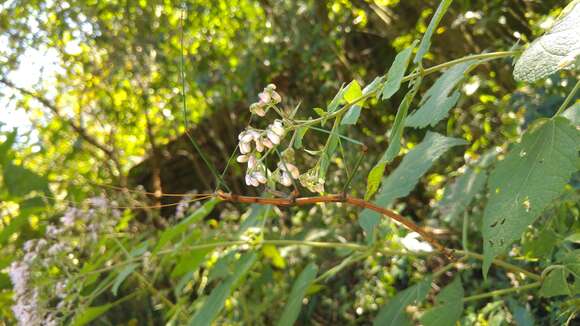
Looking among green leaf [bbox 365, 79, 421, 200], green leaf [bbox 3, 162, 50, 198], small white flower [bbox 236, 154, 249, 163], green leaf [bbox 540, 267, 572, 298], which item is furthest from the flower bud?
green leaf [bbox 3, 162, 50, 198]

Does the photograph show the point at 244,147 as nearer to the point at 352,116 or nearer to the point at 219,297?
the point at 352,116

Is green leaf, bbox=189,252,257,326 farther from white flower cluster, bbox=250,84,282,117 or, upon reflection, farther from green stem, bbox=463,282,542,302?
white flower cluster, bbox=250,84,282,117

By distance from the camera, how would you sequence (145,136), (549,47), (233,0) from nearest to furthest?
(549,47) → (233,0) → (145,136)

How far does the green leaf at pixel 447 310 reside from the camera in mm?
1311

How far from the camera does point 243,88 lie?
121 inches

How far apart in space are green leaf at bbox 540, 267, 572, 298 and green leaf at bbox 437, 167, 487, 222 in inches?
18.4

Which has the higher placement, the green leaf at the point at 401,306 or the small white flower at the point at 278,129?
the small white flower at the point at 278,129

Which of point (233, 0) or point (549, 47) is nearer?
point (549, 47)

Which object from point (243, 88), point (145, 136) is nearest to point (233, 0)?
point (243, 88)

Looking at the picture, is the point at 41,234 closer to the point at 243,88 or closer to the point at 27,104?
the point at 243,88

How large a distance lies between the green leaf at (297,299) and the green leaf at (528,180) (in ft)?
2.08

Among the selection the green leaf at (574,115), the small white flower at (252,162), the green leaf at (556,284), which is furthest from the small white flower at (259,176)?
the green leaf at (556,284)

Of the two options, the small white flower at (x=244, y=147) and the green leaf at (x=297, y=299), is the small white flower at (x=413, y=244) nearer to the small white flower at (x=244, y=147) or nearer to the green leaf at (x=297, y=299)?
the green leaf at (x=297, y=299)

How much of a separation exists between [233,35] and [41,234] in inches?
48.7
